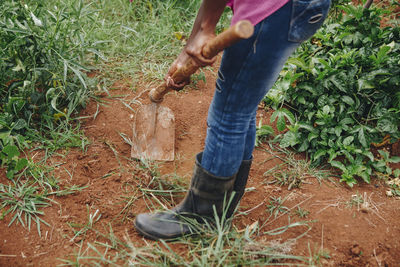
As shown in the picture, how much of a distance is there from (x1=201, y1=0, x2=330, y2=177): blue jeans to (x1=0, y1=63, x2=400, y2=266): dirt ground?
57cm

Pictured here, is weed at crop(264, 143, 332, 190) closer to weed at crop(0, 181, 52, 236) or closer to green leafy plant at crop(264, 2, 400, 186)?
green leafy plant at crop(264, 2, 400, 186)

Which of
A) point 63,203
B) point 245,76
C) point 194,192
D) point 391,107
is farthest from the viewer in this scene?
point 391,107

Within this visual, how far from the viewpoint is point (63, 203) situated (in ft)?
5.28

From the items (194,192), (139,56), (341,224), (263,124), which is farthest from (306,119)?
(139,56)

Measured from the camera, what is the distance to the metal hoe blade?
6.51ft

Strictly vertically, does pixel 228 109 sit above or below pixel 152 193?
above

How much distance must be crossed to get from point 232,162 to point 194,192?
0.24m

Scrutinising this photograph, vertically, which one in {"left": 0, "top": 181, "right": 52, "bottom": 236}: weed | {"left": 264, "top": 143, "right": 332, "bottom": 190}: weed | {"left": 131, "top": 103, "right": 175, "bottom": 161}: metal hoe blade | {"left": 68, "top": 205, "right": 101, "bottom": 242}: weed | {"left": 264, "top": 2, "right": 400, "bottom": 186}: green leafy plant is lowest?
{"left": 68, "top": 205, "right": 101, "bottom": 242}: weed

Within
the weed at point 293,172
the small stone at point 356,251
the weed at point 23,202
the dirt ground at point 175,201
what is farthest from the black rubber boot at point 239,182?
the weed at point 23,202

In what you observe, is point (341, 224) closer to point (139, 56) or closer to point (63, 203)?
point (63, 203)

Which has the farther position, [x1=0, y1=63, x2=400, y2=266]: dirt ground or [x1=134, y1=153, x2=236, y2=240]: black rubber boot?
[x1=0, y1=63, x2=400, y2=266]: dirt ground

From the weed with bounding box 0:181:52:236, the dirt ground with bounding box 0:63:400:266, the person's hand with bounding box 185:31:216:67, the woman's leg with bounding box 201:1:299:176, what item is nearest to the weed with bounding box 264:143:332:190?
the dirt ground with bounding box 0:63:400:266

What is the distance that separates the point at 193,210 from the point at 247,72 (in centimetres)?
68

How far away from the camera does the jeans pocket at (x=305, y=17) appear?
938mm
